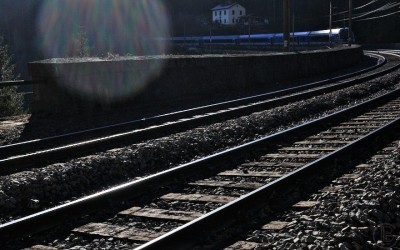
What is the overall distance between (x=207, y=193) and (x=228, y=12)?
5112 inches

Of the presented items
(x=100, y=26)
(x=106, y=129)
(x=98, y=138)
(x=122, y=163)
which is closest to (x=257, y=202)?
(x=122, y=163)

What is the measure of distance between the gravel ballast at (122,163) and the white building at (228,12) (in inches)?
4826

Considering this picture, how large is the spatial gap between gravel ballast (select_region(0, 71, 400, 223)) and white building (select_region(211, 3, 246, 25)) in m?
123

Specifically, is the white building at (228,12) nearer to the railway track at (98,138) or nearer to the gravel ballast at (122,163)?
the railway track at (98,138)

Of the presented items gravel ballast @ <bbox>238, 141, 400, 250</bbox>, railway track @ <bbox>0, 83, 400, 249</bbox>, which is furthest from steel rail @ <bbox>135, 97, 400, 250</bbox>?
gravel ballast @ <bbox>238, 141, 400, 250</bbox>

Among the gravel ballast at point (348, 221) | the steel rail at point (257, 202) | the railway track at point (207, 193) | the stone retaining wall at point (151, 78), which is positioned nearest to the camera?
the gravel ballast at point (348, 221)

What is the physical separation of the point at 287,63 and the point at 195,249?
67.1 feet

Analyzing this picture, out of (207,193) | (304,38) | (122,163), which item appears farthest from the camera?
(304,38)

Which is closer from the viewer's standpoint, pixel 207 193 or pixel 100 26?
pixel 207 193

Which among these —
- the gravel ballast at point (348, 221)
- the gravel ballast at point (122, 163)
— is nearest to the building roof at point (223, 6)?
the gravel ballast at point (122, 163)

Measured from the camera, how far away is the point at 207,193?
6426mm

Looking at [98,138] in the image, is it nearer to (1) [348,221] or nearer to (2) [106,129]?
(2) [106,129]

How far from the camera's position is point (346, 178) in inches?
273

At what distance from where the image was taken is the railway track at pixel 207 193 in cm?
496
